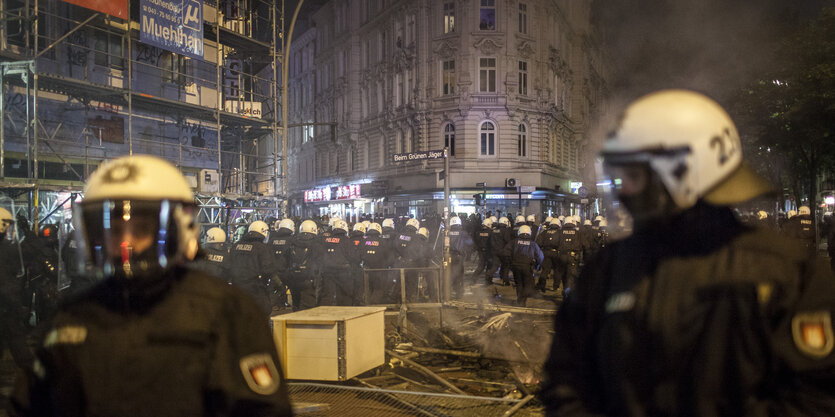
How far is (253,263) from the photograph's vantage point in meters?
8.96

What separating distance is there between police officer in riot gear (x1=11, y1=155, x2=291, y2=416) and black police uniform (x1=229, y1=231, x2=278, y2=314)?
7.16 meters

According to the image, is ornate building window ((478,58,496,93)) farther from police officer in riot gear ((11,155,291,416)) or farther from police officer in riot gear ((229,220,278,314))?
police officer in riot gear ((11,155,291,416))

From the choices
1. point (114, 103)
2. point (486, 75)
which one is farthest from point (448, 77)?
point (114, 103)

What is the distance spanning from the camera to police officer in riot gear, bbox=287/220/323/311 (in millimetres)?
10461

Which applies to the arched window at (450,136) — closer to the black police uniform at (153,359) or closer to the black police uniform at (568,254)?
the black police uniform at (568,254)

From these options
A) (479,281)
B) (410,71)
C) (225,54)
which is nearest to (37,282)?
(479,281)

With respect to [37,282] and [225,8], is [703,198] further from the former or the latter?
[225,8]

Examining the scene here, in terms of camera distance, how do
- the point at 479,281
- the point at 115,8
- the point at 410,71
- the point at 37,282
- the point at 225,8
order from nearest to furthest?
1. the point at 37,282
2. the point at 115,8
3. the point at 479,281
4. the point at 225,8
5. the point at 410,71

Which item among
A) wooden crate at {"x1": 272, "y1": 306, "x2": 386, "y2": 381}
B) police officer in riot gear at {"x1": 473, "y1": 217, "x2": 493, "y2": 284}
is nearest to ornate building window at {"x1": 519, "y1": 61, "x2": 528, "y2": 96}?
police officer in riot gear at {"x1": 473, "y1": 217, "x2": 493, "y2": 284}

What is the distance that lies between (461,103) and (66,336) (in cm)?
3166

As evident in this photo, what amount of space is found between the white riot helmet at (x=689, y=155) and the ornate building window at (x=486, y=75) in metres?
31.8

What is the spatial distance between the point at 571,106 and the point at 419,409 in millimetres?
39021

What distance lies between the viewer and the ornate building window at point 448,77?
3291cm

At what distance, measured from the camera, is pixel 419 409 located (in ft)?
16.2
